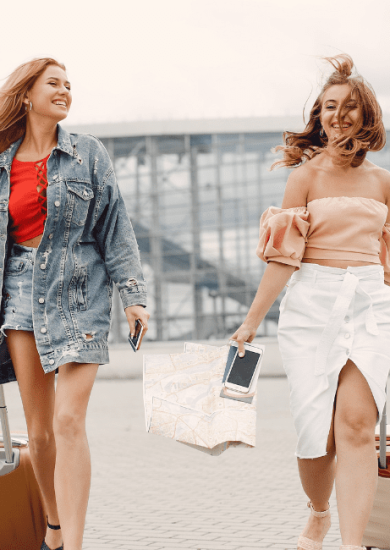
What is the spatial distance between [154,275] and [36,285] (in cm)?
2555

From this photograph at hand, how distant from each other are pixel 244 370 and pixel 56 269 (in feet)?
2.81

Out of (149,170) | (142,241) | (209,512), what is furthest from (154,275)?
(209,512)

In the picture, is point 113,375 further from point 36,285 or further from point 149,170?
point 36,285

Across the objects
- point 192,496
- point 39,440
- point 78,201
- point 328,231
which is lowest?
point 192,496

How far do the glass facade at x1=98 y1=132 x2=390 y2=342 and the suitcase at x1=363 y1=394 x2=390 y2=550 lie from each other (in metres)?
24.9

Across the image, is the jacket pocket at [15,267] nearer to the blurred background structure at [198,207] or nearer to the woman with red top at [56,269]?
the woman with red top at [56,269]

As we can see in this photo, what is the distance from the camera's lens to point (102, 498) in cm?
544

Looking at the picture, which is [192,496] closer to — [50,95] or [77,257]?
[77,257]

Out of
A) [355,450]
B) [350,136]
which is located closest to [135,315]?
[355,450]

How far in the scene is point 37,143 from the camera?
132 inches

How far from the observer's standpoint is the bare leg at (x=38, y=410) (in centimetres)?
320

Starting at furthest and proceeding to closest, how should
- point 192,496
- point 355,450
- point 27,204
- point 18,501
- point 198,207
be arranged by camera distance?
1. point 198,207
2. point 192,496
3. point 18,501
4. point 27,204
5. point 355,450

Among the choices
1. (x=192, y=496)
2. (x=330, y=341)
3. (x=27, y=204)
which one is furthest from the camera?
(x=192, y=496)

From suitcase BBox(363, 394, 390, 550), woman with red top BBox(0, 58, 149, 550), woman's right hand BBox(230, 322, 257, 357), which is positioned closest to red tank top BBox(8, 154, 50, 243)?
woman with red top BBox(0, 58, 149, 550)
